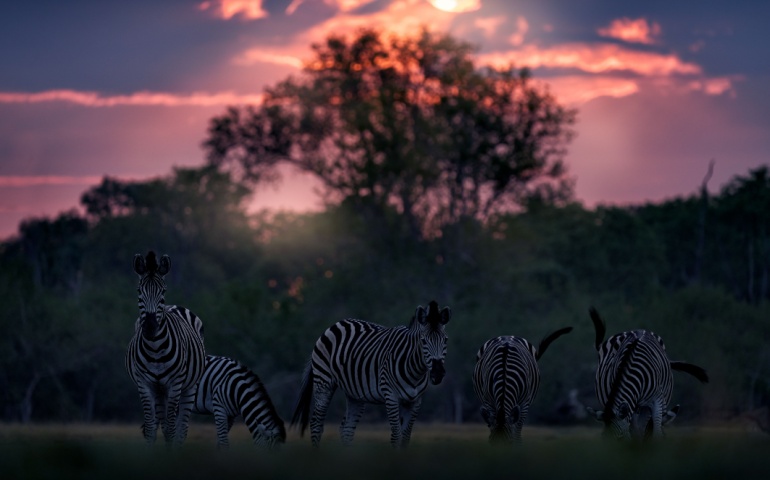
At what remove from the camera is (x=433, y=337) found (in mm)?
15656

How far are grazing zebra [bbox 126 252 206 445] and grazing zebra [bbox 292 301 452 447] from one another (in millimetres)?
1832

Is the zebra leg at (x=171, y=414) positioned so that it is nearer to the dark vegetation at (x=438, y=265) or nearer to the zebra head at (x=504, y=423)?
the zebra head at (x=504, y=423)

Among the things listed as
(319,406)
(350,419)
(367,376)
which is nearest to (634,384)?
(367,376)

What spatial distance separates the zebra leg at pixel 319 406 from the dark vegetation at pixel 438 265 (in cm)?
2439

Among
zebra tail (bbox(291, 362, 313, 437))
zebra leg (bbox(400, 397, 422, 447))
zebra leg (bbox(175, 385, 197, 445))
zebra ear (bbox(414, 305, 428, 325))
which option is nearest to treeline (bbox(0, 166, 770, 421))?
zebra tail (bbox(291, 362, 313, 437))

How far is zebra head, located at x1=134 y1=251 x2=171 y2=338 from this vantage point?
14.9m

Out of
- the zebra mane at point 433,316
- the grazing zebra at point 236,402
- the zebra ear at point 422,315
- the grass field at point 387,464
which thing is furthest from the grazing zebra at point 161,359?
the grass field at point 387,464

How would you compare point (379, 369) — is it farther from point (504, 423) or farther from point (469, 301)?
point (469, 301)

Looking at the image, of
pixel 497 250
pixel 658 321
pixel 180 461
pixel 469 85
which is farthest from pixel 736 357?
pixel 180 461

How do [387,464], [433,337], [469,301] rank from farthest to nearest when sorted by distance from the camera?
[469,301] → [433,337] → [387,464]

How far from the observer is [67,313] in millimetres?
47594

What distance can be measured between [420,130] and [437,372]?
40.8 meters

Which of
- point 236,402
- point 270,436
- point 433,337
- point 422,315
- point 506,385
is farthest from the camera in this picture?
point 236,402

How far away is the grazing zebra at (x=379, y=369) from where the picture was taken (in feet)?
51.8
